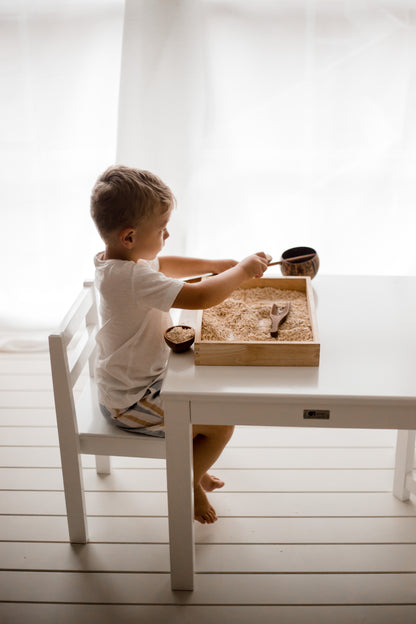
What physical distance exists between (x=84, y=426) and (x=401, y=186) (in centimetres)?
181

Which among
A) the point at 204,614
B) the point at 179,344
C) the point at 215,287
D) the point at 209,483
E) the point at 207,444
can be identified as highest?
the point at 215,287

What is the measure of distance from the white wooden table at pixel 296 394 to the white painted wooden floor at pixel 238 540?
0.47 feet

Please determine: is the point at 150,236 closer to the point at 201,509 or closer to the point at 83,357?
the point at 83,357

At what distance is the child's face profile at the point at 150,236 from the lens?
1578mm

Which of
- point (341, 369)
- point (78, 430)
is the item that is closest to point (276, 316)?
point (341, 369)

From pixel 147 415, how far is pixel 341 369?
0.51m

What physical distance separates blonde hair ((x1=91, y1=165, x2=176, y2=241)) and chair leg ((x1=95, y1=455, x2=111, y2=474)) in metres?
0.84

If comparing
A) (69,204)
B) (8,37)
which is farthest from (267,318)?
(8,37)

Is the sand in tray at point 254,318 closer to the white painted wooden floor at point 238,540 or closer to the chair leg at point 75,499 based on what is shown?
the chair leg at point 75,499

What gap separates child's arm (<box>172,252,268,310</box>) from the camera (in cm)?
152

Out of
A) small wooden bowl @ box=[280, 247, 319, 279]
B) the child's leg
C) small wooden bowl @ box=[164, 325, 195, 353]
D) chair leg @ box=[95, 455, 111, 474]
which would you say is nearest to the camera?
small wooden bowl @ box=[164, 325, 195, 353]

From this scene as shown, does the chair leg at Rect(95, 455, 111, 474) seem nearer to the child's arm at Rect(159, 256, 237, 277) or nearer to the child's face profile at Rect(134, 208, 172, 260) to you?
the child's arm at Rect(159, 256, 237, 277)

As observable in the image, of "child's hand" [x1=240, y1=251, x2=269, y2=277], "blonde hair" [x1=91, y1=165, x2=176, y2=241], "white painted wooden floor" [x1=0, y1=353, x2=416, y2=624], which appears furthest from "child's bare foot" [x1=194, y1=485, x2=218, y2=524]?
"blonde hair" [x1=91, y1=165, x2=176, y2=241]

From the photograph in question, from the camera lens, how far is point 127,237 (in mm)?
1567
